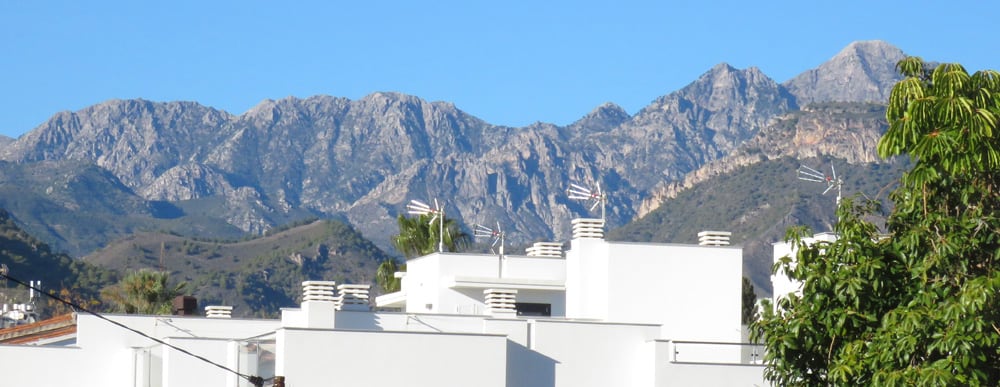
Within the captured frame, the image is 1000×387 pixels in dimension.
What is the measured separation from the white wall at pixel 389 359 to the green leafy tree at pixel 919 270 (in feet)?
51.1

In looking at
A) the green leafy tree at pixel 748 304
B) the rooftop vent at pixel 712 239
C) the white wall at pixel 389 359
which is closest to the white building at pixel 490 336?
the white wall at pixel 389 359

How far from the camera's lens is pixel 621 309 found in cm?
4472

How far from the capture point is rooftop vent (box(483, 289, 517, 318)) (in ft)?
149

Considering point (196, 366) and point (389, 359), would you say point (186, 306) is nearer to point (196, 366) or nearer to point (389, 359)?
point (196, 366)

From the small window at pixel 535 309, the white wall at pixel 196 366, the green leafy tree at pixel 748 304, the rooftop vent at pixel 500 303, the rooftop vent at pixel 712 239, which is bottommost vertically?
the white wall at pixel 196 366

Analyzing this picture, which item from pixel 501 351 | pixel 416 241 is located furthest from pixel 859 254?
pixel 416 241

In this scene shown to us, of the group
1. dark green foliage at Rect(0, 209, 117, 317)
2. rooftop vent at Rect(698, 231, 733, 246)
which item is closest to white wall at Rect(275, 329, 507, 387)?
rooftop vent at Rect(698, 231, 733, 246)

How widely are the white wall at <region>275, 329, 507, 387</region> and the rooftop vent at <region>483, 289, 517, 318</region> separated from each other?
6251 mm

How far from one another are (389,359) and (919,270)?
18.5 metres

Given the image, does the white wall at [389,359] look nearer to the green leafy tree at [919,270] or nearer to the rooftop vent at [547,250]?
the rooftop vent at [547,250]

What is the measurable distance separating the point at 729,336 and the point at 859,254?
22874 millimetres

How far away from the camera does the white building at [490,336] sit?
126ft

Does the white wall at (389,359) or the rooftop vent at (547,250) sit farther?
the rooftop vent at (547,250)

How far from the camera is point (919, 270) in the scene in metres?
22.1
